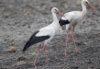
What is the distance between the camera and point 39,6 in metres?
19.1

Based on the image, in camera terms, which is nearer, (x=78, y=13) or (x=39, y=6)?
(x=78, y=13)

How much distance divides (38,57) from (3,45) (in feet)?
6.99

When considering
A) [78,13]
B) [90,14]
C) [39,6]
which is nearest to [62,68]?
[78,13]

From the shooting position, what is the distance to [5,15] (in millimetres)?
→ 17594

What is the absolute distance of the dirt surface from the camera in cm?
1086

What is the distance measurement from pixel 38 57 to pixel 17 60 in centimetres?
67

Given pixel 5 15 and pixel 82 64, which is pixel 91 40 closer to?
pixel 82 64

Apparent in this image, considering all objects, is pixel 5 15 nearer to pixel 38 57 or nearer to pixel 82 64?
pixel 38 57

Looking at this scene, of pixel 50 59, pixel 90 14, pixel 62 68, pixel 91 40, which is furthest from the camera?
pixel 90 14

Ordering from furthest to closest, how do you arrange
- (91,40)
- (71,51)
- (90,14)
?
(90,14) < (91,40) < (71,51)

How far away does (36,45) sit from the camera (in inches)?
521

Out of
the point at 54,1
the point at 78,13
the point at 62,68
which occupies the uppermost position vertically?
the point at 54,1

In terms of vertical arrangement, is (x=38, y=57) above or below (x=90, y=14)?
below

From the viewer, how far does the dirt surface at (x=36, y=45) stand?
10.9 meters
